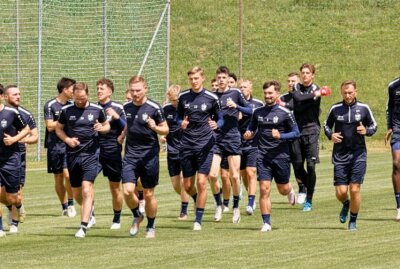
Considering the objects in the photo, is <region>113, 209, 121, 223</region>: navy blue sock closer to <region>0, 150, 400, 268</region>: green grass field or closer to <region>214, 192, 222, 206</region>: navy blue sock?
<region>0, 150, 400, 268</region>: green grass field

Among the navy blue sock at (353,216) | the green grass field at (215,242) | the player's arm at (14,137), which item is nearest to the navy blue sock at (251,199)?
the green grass field at (215,242)

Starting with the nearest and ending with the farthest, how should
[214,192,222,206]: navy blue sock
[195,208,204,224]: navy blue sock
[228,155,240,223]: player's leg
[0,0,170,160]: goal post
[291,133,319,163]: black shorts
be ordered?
[195,208,204,224]: navy blue sock
[214,192,222,206]: navy blue sock
[228,155,240,223]: player's leg
[291,133,319,163]: black shorts
[0,0,170,160]: goal post

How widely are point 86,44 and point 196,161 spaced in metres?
18.3

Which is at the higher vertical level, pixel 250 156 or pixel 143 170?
pixel 143 170

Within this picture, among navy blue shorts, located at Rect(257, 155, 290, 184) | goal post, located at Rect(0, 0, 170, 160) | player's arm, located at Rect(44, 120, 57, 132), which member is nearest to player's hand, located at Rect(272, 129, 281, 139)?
navy blue shorts, located at Rect(257, 155, 290, 184)

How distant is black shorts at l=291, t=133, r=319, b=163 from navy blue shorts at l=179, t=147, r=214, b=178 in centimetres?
373

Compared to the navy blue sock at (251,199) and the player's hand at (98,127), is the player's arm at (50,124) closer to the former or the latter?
the player's hand at (98,127)

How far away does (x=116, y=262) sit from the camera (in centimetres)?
1425

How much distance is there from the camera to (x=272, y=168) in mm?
17859

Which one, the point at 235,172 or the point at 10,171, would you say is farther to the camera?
the point at 235,172

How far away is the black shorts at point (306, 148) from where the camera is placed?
21.6 meters

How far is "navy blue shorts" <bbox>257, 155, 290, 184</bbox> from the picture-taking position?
17.6m

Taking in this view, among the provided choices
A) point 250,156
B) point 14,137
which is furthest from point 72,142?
point 250,156

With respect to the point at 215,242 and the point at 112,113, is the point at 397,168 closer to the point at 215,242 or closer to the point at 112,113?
the point at 215,242
